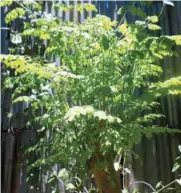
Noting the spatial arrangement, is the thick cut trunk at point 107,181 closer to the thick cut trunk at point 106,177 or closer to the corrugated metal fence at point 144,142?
the thick cut trunk at point 106,177

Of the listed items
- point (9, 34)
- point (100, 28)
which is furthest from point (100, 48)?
point (9, 34)

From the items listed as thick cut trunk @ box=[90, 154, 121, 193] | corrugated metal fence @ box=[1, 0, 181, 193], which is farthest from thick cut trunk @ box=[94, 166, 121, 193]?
corrugated metal fence @ box=[1, 0, 181, 193]

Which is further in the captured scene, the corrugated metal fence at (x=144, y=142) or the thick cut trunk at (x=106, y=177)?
the corrugated metal fence at (x=144, y=142)

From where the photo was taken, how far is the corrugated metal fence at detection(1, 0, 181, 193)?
308 cm

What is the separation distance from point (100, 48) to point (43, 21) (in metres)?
0.44

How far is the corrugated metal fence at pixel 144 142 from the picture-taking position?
121 inches

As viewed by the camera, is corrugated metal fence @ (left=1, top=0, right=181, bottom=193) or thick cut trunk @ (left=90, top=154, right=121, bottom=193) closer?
thick cut trunk @ (left=90, top=154, right=121, bottom=193)

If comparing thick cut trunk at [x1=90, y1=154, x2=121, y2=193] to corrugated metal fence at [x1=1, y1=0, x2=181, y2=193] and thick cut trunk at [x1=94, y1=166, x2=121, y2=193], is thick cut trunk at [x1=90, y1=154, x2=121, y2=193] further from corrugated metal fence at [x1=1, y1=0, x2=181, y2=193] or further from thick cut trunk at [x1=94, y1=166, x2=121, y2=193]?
corrugated metal fence at [x1=1, y1=0, x2=181, y2=193]

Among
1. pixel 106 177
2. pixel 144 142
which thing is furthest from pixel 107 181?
pixel 144 142

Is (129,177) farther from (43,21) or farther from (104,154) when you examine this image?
(43,21)

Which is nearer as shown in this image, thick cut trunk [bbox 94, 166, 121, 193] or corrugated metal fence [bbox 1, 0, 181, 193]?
thick cut trunk [bbox 94, 166, 121, 193]

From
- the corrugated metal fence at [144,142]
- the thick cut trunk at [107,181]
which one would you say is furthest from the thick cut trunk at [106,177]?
the corrugated metal fence at [144,142]

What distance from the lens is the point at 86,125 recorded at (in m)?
1.90

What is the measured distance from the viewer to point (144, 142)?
317cm
